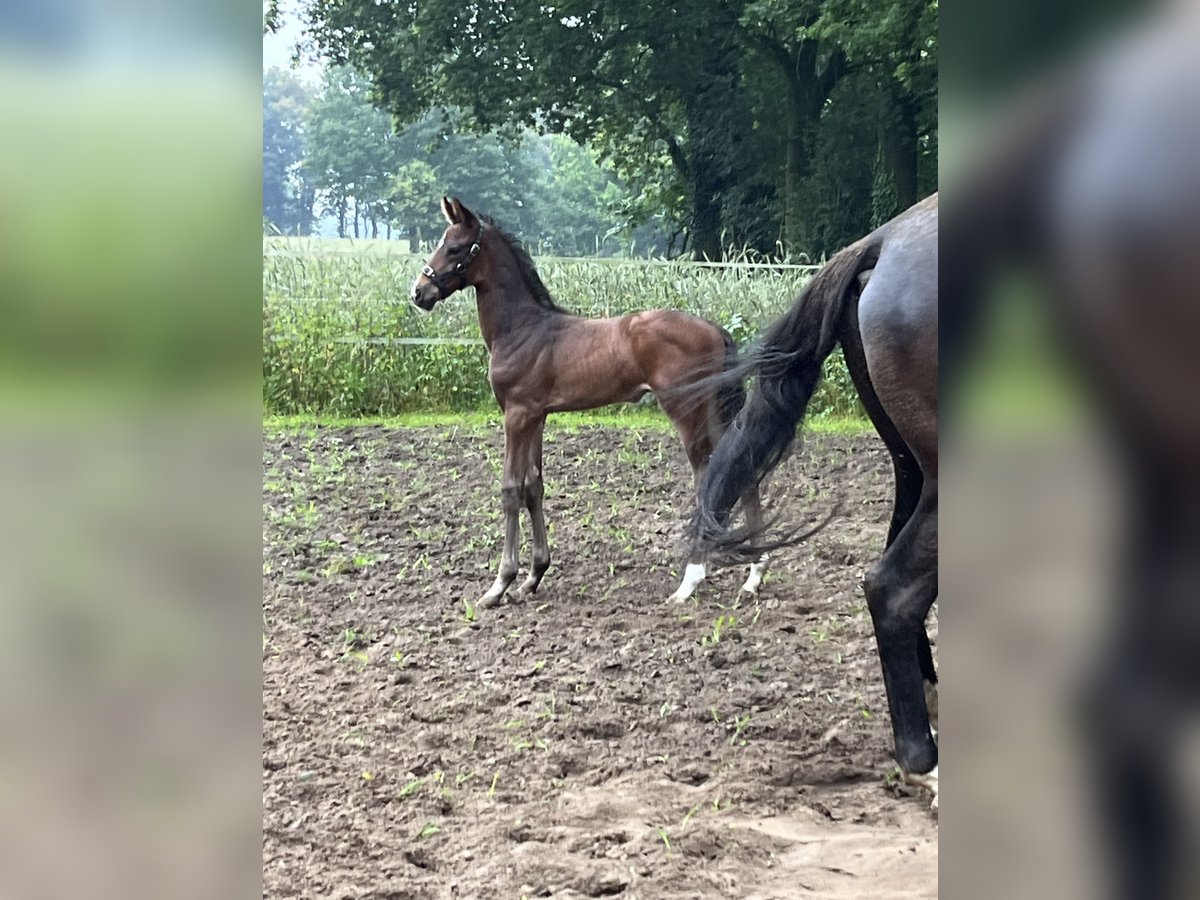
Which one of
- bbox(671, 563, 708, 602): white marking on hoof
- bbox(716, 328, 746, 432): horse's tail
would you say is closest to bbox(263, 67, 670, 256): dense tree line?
bbox(671, 563, 708, 602): white marking on hoof

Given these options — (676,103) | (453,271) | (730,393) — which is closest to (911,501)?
(730,393)

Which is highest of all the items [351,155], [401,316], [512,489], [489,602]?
[351,155]

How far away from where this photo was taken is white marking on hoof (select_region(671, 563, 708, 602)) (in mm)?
4621

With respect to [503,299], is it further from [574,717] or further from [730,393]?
[574,717]

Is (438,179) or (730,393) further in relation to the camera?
(438,179)

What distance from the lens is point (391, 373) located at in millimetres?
9531

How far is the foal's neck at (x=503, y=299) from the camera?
16.5 feet

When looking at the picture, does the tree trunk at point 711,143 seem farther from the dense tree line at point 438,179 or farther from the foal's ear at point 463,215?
the foal's ear at point 463,215

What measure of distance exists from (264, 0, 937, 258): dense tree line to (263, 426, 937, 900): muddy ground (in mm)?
7866

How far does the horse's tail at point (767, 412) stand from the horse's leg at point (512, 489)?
1.87m

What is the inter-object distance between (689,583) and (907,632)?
2.15m

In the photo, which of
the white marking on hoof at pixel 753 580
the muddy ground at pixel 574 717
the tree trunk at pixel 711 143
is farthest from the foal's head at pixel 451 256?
the tree trunk at pixel 711 143

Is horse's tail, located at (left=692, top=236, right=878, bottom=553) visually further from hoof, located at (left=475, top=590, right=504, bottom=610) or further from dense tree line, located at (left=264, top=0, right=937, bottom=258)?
dense tree line, located at (left=264, top=0, right=937, bottom=258)

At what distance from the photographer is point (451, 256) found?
197 inches
